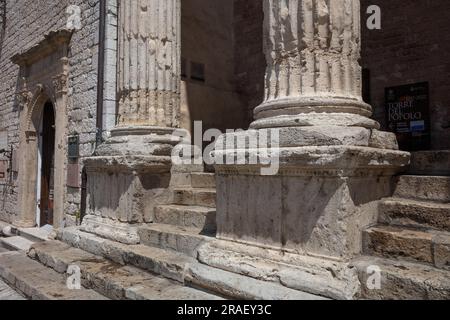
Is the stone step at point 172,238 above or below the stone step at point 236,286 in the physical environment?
above

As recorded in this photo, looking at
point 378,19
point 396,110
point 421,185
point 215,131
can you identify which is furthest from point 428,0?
point 421,185

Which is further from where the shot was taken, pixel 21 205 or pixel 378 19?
pixel 21 205

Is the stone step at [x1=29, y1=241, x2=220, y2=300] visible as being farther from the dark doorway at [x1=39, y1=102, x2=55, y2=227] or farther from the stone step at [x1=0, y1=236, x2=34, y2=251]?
the dark doorway at [x1=39, y1=102, x2=55, y2=227]

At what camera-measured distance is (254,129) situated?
2.90 metres

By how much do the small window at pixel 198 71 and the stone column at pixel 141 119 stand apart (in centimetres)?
106

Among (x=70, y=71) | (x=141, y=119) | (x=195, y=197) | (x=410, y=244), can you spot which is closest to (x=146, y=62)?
(x=141, y=119)

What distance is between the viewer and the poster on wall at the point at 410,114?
669cm

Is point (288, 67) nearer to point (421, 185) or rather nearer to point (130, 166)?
point (421, 185)

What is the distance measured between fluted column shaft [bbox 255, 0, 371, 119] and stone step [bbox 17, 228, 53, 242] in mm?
6088

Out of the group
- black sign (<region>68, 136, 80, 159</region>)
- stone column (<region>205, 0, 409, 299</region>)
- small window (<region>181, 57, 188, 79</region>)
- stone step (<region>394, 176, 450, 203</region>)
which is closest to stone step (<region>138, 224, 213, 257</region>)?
stone column (<region>205, 0, 409, 299</region>)

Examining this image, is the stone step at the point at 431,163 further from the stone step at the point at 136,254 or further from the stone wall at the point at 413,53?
the stone wall at the point at 413,53

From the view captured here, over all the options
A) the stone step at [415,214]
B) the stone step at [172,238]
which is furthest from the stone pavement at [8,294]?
the stone step at [415,214]

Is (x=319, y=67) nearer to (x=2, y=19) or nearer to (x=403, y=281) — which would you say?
(x=403, y=281)

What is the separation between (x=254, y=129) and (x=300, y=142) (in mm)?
483
